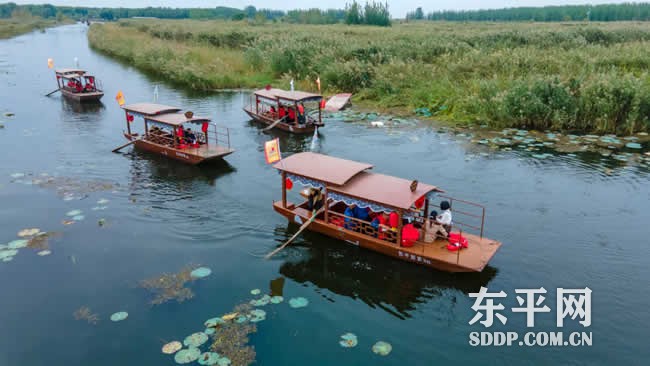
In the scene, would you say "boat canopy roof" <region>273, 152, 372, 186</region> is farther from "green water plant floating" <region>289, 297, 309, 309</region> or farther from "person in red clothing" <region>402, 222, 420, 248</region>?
"green water plant floating" <region>289, 297, 309, 309</region>

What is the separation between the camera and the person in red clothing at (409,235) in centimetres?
1325

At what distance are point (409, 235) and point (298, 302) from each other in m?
3.67

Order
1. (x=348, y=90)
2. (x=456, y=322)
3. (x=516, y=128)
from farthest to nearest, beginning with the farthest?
1. (x=348, y=90)
2. (x=516, y=128)
3. (x=456, y=322)

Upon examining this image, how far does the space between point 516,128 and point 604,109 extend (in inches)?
180

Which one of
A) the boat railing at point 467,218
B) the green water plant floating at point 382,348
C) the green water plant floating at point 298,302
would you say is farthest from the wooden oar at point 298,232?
the green water plant floating at point 382,348

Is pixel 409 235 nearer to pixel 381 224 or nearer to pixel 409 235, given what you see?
pixel 409 235

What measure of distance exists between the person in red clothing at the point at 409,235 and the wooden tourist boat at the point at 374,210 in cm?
13

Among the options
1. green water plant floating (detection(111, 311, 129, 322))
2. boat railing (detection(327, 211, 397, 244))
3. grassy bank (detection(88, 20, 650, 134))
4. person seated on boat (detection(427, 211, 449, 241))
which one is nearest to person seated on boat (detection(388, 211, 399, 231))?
boat railing (detection(327, 211, 397, 244))

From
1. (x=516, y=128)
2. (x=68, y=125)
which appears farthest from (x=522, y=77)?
(x=68, y=125)

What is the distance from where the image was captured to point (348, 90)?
1491 inches

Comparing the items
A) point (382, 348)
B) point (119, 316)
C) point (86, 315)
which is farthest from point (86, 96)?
point (382, 348)

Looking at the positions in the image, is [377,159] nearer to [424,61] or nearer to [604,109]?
[604,109]

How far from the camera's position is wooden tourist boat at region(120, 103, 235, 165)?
71.4 feet

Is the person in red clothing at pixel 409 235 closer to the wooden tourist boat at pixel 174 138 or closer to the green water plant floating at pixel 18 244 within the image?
the wooden tourist boat at pixel 174 138
